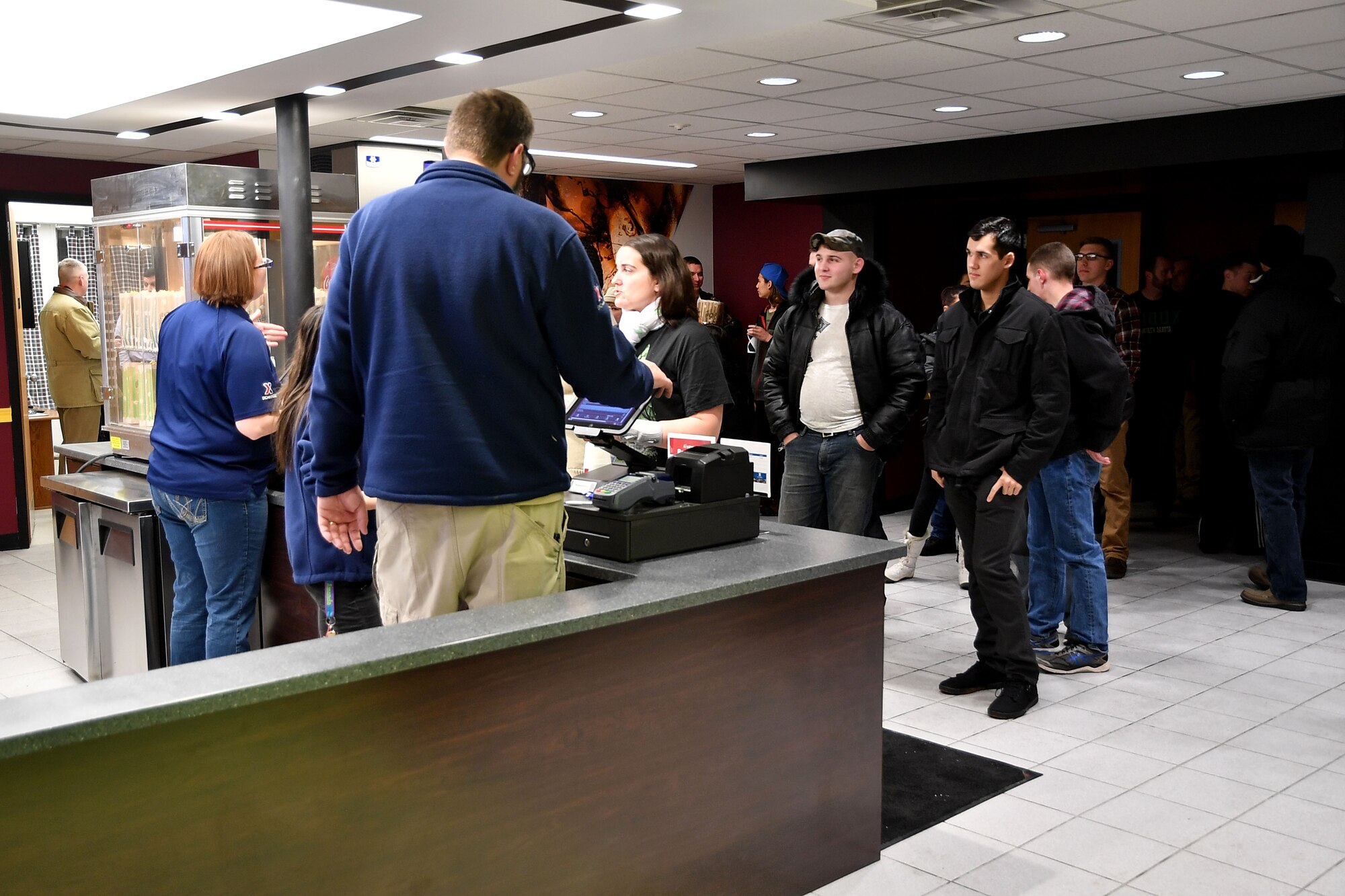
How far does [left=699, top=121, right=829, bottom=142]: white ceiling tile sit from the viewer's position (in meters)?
7.05

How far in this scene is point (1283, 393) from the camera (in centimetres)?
582

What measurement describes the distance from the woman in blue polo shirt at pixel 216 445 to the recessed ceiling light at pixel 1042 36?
305 centimetres

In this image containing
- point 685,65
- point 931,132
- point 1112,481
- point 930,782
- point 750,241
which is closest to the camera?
point 930,782

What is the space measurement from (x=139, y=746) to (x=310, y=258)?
338 cm

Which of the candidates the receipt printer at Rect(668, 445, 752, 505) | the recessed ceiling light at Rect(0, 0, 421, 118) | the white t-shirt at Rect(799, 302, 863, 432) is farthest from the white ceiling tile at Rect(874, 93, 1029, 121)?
the receipt printer at Rect(668, 445, 752, 505)

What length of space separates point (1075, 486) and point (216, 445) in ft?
10.5

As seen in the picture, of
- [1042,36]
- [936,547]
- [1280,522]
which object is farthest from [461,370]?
[936,547]

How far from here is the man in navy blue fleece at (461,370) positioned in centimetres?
218

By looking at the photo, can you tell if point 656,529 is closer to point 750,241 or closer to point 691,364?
point 691,364

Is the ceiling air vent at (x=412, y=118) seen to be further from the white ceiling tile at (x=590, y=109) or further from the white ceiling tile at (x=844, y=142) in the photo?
the white ceiling tile at (x=844, y=142)

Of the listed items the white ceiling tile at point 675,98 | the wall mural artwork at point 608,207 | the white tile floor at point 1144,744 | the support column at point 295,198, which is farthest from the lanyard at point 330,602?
the wall mural artwork at point 608,207

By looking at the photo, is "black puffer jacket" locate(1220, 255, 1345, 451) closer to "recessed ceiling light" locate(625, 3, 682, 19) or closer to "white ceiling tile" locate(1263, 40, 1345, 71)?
"white ceiling tile" locate(1263, 40, 1345, 71)

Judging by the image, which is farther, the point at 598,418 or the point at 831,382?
the point at 831,382

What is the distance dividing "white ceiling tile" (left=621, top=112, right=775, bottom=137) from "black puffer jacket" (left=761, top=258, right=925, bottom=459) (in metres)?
2.30
